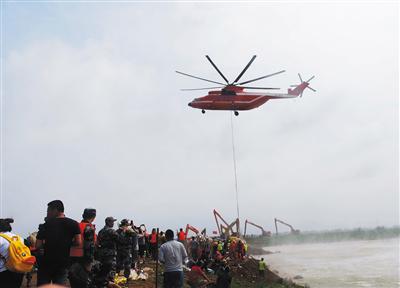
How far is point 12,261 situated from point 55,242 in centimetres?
67

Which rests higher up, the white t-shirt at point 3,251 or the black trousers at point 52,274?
the white t-shirt at point 3,251

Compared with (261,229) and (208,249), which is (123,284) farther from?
(261,229)

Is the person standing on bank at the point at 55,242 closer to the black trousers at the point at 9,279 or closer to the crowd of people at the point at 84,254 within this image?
the crowd of people at the point at 84,254

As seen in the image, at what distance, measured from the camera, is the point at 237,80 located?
92.0 ft

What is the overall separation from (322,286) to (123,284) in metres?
18.4

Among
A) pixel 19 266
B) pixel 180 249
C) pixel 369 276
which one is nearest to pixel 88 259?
pixel 19 266

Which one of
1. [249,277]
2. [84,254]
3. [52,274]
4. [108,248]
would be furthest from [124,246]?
[249,277]

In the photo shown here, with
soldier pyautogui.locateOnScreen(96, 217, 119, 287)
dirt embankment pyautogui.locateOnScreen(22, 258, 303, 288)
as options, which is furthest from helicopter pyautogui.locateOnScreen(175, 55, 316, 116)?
soldier pyautogui.locateOnScreen(96, 217, 119, 287)

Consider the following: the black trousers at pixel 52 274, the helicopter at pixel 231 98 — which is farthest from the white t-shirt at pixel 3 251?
the helicopter at pixel 231 98

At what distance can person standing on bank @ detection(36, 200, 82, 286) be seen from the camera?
639 centimetres

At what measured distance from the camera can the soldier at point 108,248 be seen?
27.1 ft

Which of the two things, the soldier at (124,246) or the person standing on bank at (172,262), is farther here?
the soldier at (124,246)

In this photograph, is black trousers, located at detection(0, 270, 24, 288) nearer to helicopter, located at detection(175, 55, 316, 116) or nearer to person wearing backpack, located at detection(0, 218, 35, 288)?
person wearing backpack, located at detection(0, 218, 35, 288)

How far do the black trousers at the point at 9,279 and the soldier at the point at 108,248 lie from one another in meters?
2.22
